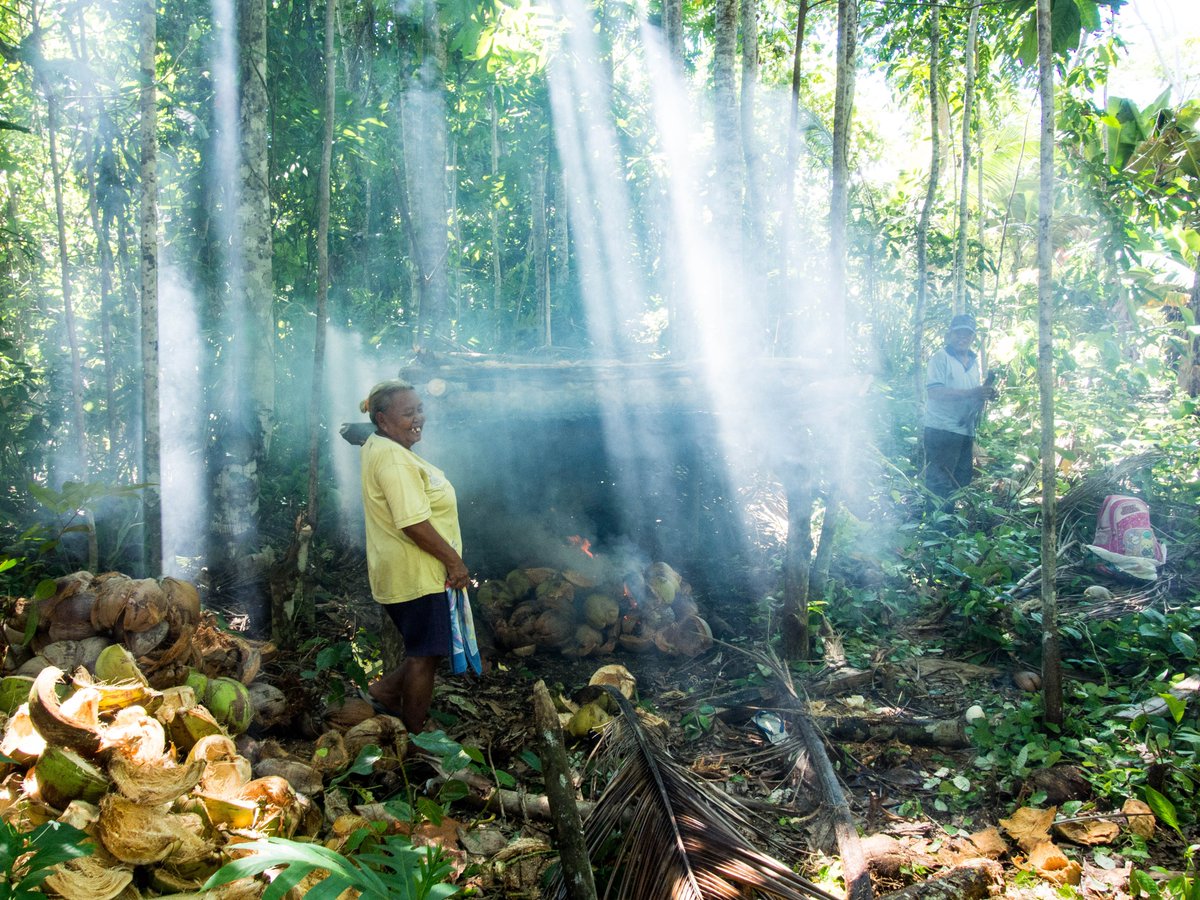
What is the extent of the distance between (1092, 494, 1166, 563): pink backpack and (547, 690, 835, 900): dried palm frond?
449 centimetres

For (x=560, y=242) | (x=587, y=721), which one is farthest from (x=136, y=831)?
(x=560, y=242)

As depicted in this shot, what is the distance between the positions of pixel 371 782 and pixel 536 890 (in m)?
1.00

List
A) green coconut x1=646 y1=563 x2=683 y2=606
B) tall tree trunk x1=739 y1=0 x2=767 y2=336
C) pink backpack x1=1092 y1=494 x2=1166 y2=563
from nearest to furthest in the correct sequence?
green coconut x1=646 y1=563 x2=683 y2=606
pink backpack x1=1092 y1=494 x2=1166 y2=563
tall tree trunk x1=739 y1=0 x2=767 y2=336

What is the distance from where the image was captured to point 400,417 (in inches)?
149

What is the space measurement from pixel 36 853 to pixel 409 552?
1.99 m

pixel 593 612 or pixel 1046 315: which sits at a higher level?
Result: pixel 1046 315

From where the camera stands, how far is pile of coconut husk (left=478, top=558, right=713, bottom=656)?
553 centimetres

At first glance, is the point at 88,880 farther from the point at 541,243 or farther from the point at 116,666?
the point at 541,243

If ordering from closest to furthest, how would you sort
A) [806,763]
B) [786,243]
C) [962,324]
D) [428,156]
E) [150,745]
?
[150,745], [806,763], [962,324], [428,156], [786,243]

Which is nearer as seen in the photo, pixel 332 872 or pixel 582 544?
pixel 332 872

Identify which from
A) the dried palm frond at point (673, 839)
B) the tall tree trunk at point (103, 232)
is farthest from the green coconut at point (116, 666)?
the tall tree trunk at point (103, 232)

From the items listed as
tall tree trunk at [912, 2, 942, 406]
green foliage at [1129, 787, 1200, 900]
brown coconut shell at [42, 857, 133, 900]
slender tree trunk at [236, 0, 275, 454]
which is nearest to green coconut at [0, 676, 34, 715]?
brown coconut shell at [42, 857, 133, 900]

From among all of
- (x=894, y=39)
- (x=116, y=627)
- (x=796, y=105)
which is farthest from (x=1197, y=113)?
(x=116, y=627)

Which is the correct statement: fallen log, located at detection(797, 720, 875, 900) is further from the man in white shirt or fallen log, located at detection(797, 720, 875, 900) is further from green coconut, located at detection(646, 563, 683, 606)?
the man in white shirt
